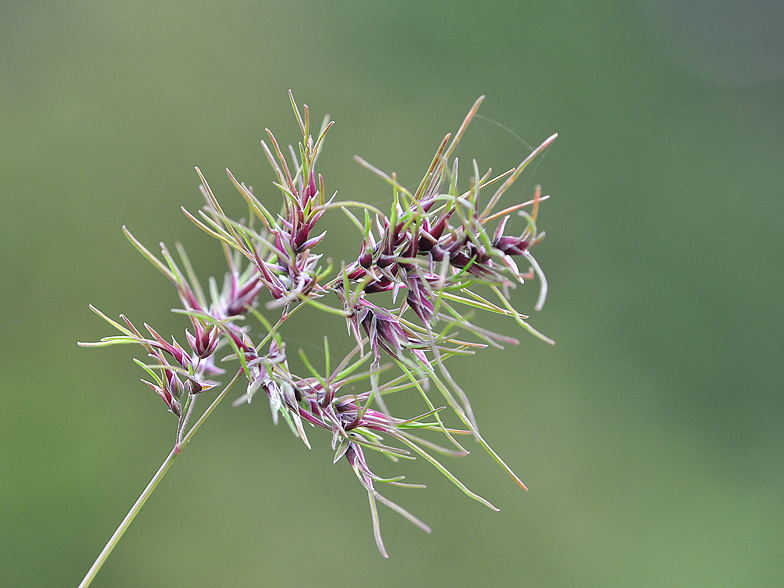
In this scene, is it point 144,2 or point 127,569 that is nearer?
point 127,569

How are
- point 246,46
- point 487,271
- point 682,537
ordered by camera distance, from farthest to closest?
point 682,537 < point 246,46 < point 487,271

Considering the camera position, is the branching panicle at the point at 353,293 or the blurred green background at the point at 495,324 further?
the blurred green background at the point at 495,324

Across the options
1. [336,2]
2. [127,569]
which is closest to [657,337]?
[336,2]

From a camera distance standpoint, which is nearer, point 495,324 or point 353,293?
point 353,293

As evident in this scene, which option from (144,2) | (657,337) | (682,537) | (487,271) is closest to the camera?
(487,271)

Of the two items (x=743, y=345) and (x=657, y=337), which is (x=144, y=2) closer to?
(x=657, y=337)

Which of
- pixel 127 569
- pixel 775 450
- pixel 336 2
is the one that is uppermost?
pixel 336 2

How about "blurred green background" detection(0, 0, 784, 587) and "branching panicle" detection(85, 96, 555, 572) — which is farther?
"blurred green background" detection(0, 0, 784, 587)

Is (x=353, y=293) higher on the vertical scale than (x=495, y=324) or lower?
higher
